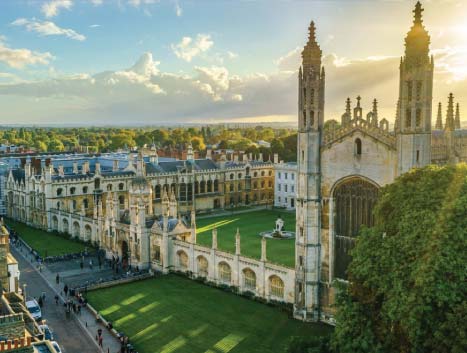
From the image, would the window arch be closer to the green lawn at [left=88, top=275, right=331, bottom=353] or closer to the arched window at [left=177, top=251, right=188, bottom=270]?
the green lawn at [left=88, top=275, right=331, bottom=353]

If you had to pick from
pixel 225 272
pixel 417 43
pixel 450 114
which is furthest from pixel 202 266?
pixel 450 114

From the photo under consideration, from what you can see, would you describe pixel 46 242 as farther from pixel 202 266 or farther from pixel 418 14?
pixel 418 14

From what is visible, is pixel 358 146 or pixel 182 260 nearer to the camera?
pixel 358 146

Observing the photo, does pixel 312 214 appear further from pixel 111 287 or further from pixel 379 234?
pixel 111 287

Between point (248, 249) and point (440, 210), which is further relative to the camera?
point (248, 249)

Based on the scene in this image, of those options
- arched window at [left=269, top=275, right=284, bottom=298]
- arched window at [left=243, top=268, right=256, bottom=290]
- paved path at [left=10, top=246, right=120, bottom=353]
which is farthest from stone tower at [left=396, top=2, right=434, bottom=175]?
paved path at [left=10, top=246, right=120, bottom=353]

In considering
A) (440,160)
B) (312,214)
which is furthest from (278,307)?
(440,160)

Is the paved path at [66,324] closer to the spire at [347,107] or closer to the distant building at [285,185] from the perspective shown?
the spire at [347,107]

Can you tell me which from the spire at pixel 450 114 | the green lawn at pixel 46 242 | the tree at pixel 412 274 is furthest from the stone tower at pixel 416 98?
the green lawn at pixel 46 242
